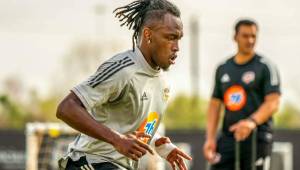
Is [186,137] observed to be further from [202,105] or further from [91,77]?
[202,105]

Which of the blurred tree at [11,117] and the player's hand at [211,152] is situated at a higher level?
the player's hand at [211,152]

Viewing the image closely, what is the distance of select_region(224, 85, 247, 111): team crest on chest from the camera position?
419 inches

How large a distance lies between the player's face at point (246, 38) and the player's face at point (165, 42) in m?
4.02

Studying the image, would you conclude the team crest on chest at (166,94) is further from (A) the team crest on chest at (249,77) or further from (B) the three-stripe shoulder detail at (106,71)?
(A) the team crest on chest at (249,77)

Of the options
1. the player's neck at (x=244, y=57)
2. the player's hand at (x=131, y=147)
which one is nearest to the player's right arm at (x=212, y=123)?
the player's neck at (x=244, y=57)

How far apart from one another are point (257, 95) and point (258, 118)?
41cm

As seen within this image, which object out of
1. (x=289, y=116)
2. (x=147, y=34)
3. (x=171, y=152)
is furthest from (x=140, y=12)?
(x=289, y=116)

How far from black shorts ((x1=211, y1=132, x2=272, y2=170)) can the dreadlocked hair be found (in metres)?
3.91

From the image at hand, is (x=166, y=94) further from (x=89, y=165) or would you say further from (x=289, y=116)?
(x=289, y=116)

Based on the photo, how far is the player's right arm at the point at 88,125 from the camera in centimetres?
599

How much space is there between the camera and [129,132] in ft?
21.8

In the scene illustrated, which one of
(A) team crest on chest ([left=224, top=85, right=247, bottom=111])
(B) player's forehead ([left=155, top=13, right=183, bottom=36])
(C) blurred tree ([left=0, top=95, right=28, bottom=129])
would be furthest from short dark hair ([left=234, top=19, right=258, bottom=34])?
(C) blurred tree ([left=0, top=95, right=28, bottom=129])


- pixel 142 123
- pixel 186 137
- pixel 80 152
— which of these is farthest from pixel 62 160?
pixel 186 137

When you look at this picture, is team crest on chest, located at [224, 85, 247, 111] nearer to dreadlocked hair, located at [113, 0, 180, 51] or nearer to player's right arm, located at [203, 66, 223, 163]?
player's right arm, located at [203, 66, 223, 163]
